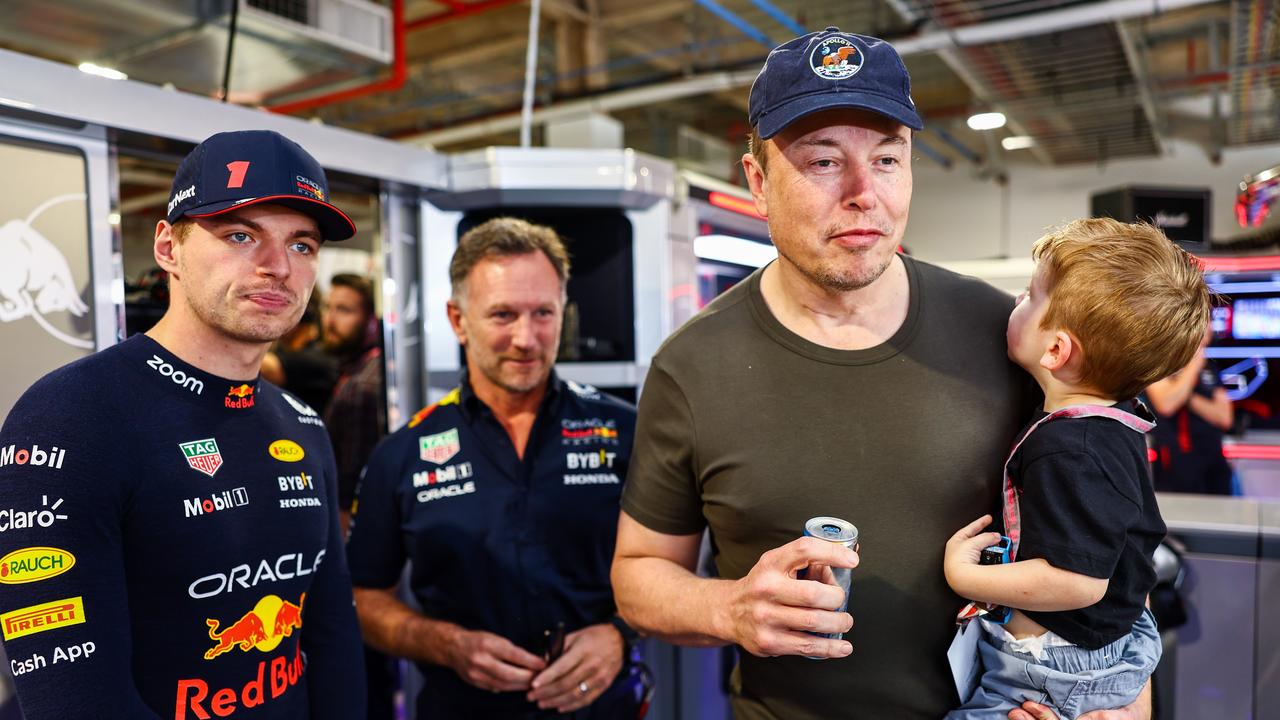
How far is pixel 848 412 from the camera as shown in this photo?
1404 millimetres

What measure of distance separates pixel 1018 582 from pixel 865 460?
0.28 m

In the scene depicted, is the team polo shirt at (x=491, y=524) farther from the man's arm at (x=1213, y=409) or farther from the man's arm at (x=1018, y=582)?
the man's arm at (x=1213, y=409)

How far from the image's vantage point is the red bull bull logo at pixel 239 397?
1.57 meters

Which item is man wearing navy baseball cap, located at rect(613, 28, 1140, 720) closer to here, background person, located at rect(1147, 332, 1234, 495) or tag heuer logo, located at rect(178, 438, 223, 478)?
tag heuer logo, located at rect(178, 438, 223, 478)

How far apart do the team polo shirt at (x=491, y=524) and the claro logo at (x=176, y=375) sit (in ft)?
2.36

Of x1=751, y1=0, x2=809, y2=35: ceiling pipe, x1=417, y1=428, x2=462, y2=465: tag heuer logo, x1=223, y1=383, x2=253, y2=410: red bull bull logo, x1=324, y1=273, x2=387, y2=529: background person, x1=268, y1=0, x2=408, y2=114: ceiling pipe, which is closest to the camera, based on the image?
x1=223, y1=383, x2=253, y2=410: red bull bull logo

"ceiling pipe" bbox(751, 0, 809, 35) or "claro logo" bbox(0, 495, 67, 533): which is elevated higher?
"ceiling pipe" bbox(751, 0, 809, 35)

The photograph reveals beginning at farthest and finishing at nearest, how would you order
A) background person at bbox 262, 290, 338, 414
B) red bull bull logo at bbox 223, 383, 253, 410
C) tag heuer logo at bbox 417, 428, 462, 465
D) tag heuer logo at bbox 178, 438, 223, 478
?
background person at bbox 262, 290, 338, 414 < tag heuer logo at bbox 417, 428, 462, 465 < red bull bull logo at bbox 223, 383, 253, 410 < tag heuer logo at bbox 178, 438, 223, 478

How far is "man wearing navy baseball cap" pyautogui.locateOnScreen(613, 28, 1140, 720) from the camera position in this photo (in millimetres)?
1369

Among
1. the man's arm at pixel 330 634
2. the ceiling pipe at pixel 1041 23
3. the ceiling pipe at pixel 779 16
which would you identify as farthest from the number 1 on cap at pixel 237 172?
the ceiling pipe at pixel 1041 23

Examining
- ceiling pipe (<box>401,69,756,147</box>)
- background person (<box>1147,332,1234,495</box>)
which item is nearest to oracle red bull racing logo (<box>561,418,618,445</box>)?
background person (<box>1147,332,1234,495</box>)

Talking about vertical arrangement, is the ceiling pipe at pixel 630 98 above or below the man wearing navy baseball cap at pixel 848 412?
above

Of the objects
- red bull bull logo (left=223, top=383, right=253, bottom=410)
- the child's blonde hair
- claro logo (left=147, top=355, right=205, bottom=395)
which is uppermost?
the child's blonde hair

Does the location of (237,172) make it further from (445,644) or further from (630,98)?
(630,98)
